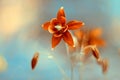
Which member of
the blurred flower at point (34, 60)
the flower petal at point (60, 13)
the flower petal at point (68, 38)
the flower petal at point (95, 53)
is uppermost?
the flower petal at point (60, 13)

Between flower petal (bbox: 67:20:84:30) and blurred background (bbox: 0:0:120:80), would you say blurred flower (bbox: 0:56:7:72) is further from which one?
flower petal (bbox: 67:20:84:30)

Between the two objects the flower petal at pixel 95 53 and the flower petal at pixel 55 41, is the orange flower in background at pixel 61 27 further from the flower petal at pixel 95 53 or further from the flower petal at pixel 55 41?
the flower petal at pixel 95 53

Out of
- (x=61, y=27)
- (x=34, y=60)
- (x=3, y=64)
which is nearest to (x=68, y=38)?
(x=61, y=27)

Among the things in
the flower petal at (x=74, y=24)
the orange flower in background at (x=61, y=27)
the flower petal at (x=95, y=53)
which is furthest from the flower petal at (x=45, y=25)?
the flower petal at (x=95, y=53)

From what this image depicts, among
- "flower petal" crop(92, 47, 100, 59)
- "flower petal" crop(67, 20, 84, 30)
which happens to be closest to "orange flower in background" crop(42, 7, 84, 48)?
"flower petal" crop(67, 20, 84, 30)

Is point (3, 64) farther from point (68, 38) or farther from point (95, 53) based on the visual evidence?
point (95, 53)

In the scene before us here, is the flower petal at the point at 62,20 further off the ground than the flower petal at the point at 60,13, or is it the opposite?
the flower petal at the point at 60,13

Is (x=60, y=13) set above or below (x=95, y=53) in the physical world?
above
